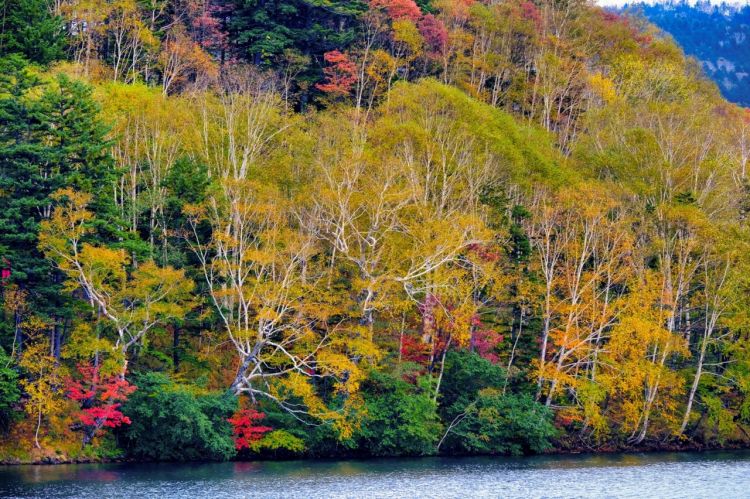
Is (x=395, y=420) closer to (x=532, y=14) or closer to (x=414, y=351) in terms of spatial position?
(x=414, y=351)

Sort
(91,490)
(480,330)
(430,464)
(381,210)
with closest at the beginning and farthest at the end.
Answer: (91,490), (430,464), (381,210), (480,330)

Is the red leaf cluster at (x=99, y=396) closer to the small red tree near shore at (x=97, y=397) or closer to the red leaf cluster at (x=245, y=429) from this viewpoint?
the small red tree near shore at (x=97, y=397)

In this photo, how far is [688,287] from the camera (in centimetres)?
6556

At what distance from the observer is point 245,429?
53.4m

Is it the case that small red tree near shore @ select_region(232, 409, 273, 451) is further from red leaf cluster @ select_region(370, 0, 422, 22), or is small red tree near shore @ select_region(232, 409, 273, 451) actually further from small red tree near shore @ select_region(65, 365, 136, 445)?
red leaf cluster @ select_region(370, 0, 422, 22)

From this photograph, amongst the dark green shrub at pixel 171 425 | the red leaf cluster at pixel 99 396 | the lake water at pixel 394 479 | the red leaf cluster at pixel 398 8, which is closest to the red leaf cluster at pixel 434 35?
the red leaf cluster at pixel 398 8

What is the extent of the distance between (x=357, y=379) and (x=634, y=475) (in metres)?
15.3

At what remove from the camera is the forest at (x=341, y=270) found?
51344 mm

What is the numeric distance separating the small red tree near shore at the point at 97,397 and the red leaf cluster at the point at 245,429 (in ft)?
18.9

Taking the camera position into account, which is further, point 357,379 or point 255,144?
point 255,144

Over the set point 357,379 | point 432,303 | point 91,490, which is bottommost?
point 91,490

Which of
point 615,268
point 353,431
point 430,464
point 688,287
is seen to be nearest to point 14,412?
point 353,431

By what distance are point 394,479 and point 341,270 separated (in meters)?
15.9

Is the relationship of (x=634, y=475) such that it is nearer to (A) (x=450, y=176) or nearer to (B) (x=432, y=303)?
(B) (x=432, y=303)
